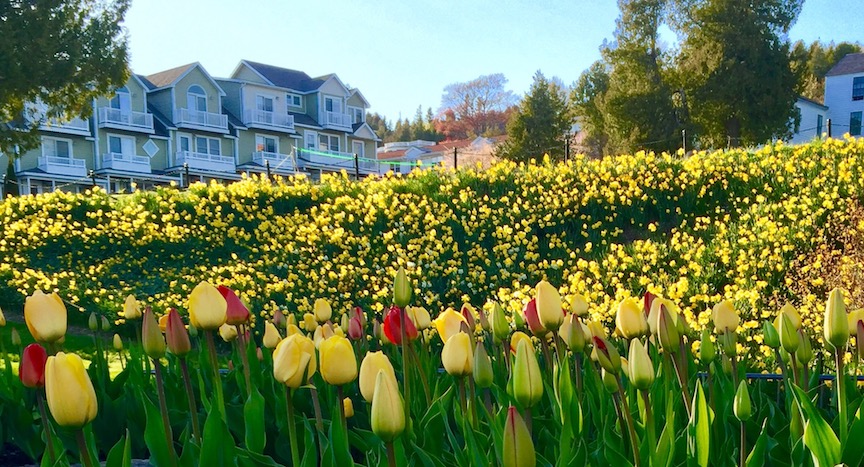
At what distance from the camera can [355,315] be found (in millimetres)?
2395

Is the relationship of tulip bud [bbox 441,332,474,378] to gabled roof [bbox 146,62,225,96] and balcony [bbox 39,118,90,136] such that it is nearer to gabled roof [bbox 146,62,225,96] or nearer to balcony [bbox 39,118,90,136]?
balcony [bbox 39,118,90,136]

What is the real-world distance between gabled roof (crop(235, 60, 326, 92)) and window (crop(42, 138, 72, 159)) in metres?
10.3

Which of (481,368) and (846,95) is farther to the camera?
(846,95)

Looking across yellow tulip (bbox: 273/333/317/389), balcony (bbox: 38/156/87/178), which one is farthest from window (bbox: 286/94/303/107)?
yellow tulip (bbox: 273/333/317/389)

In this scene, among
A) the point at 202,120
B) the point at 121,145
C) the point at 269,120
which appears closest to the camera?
the point at 121,145

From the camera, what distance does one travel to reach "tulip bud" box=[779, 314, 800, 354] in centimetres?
163

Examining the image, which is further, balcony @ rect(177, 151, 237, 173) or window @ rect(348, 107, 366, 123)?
window @ rect(348, 107, 366, 123)

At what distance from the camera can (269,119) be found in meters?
37.5

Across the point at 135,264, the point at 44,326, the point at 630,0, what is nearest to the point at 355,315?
the point at 44,326

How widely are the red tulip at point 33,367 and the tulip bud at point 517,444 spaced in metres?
1.12

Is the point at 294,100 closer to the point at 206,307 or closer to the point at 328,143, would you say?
the point at 328,143

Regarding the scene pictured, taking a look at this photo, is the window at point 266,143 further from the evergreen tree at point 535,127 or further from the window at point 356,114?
the evergreen tree at point 535,127

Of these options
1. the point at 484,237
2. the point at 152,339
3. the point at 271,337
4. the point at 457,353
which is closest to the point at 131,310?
the point at 271,337

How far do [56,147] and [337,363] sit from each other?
33.7 metres
